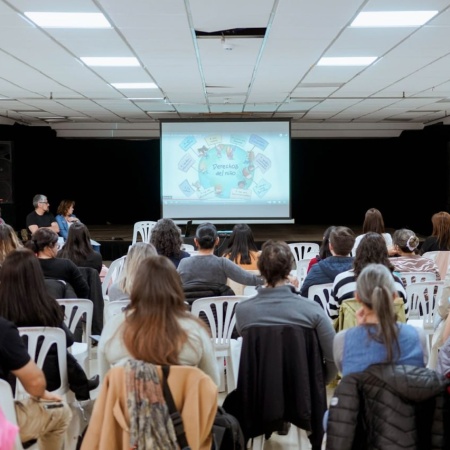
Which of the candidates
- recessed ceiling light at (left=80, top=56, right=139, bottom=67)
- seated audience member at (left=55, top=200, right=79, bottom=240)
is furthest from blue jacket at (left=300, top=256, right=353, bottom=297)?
seated audience member at (left=55, top=200, right=79, bottom=240)

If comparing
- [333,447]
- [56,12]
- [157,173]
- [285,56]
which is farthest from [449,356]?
[157,173]

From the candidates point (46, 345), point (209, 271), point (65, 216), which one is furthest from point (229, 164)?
point (46, 345)

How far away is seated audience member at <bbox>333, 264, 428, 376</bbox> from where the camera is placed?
2.19m

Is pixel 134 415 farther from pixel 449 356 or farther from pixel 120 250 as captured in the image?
pixel 120 250

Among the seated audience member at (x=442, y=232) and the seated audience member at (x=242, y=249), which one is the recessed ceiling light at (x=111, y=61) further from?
the seated audience member at (x=442, y=232)

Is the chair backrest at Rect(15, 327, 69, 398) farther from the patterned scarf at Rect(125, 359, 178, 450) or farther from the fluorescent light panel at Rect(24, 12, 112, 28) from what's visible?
the fluorescent light panel at Rect(24, 12, 112, 28)

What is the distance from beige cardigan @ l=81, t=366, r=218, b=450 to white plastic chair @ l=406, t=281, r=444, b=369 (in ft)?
7.89

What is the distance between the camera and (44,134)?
544 inches

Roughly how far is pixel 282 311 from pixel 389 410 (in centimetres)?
73

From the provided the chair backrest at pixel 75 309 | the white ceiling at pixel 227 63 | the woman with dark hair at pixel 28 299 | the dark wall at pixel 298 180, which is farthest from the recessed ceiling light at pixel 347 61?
the dark wall at pixel 298 180

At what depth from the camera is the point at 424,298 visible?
4285mm

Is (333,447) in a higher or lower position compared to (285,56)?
lower

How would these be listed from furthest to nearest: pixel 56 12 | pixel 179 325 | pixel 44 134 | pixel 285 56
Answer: pixel 44 134
pixel 285 56
pixel 56 12
pixel 179 325

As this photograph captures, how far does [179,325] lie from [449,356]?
110 centimetres
